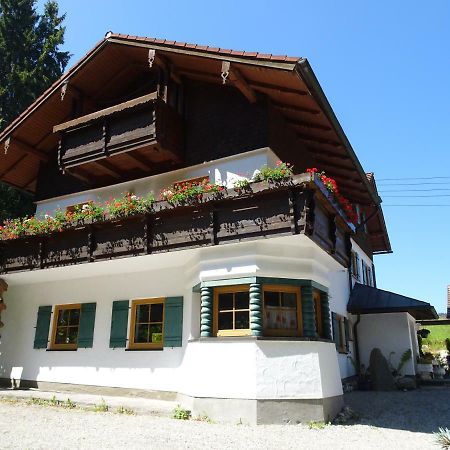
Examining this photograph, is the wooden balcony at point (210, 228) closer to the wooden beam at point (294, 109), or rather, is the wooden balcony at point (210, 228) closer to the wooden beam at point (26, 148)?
the wooden beam at point (294, 109)

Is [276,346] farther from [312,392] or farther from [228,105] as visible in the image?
[228,105]

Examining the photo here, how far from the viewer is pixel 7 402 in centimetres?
1061

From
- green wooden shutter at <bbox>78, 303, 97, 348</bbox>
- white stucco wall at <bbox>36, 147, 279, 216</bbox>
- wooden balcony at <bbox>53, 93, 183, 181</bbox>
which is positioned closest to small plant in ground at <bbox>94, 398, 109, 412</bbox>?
green wooden shutter at <bbox>78, 303, 97, 348</bbox>

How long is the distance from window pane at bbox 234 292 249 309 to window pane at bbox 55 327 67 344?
6.13 m

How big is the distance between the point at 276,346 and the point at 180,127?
21.9 feet

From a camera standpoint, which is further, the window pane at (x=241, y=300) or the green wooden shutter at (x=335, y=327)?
the green wooden shutter at (x=335, y=327)

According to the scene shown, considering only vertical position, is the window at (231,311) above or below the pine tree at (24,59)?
below

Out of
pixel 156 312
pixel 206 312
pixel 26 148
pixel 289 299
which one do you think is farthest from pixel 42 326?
pixel 289 299

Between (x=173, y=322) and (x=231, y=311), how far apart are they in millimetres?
1954

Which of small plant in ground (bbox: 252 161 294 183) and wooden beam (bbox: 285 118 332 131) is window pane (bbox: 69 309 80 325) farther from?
wooden beam (bbox: 285 118 332 131)

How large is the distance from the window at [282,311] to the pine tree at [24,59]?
1408cm

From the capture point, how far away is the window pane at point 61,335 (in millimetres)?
12812

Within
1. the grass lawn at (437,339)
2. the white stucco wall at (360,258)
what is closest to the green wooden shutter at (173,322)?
the white stucco wall at (360,258)

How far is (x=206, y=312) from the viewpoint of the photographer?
943cm
